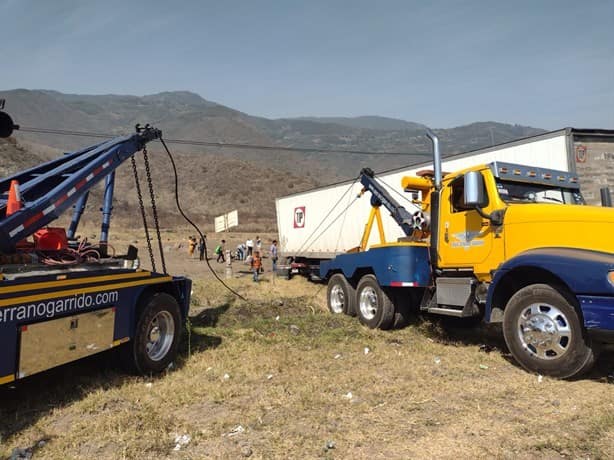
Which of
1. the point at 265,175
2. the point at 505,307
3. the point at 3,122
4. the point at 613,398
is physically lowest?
the point at 613,398

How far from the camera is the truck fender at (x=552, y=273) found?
4840mm

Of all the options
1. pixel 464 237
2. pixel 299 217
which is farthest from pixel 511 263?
pixel 299 217

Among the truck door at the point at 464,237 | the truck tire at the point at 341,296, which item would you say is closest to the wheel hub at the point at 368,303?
the truck tire at the point at 341,296

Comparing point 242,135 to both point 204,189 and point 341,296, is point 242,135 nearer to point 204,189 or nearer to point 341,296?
point 204,189

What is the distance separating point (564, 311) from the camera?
5.16 meters

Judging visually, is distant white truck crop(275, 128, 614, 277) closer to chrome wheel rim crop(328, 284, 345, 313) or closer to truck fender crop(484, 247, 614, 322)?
chrome wheel rim crop(328, 284, 345, 313)

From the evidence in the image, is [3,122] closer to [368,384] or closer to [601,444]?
[368,384]

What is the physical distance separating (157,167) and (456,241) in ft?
223

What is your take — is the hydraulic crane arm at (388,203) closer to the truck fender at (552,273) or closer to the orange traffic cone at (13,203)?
the truck fender at (552,273)

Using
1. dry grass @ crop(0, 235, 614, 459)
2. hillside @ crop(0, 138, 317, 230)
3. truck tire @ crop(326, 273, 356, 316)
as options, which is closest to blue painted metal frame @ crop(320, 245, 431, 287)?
truck tire @ crop(326, 273, 356, 316)

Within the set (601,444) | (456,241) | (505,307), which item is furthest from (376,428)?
(456,241)

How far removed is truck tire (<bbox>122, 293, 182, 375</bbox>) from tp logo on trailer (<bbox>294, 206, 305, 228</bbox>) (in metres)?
10.1

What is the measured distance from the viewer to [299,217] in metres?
16.6

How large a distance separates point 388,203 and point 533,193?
333 centimetres
